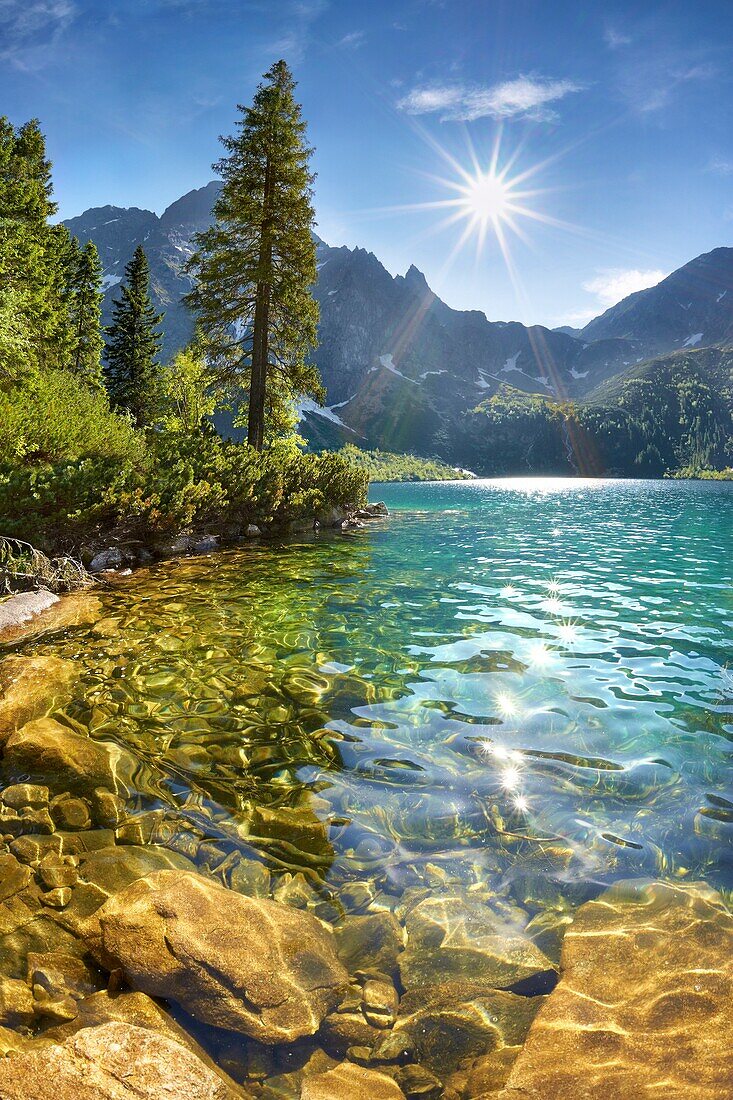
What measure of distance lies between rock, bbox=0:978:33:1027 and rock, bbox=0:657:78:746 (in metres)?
3.09

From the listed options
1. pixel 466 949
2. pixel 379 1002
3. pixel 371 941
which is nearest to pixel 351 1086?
pixel 379 1002

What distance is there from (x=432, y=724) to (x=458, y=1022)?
11.2 ft

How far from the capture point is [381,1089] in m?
2.61

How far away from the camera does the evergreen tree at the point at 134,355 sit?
4838 centimetres

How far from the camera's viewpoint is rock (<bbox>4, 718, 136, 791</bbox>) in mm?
5012

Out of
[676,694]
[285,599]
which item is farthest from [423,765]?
[285,599]

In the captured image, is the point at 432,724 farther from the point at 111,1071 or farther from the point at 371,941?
the point at 111,1071

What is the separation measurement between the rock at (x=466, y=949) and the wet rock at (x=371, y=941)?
7 cm

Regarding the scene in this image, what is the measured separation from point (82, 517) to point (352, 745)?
36.1 feet

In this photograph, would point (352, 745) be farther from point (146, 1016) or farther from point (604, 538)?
point (604, 538)

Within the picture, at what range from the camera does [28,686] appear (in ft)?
21.6

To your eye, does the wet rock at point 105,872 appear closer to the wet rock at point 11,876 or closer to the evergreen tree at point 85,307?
the wet rock at point 11,876

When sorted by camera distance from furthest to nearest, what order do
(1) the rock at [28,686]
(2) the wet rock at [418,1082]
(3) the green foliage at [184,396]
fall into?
(3) the green foliage at [184,396] → (1) the rock at [28,686] → (2) the wet rock at [418,1082]

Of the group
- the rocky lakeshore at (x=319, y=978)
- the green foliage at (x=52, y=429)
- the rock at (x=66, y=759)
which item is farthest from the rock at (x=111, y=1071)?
the green foliage at (x=52, y=429)
